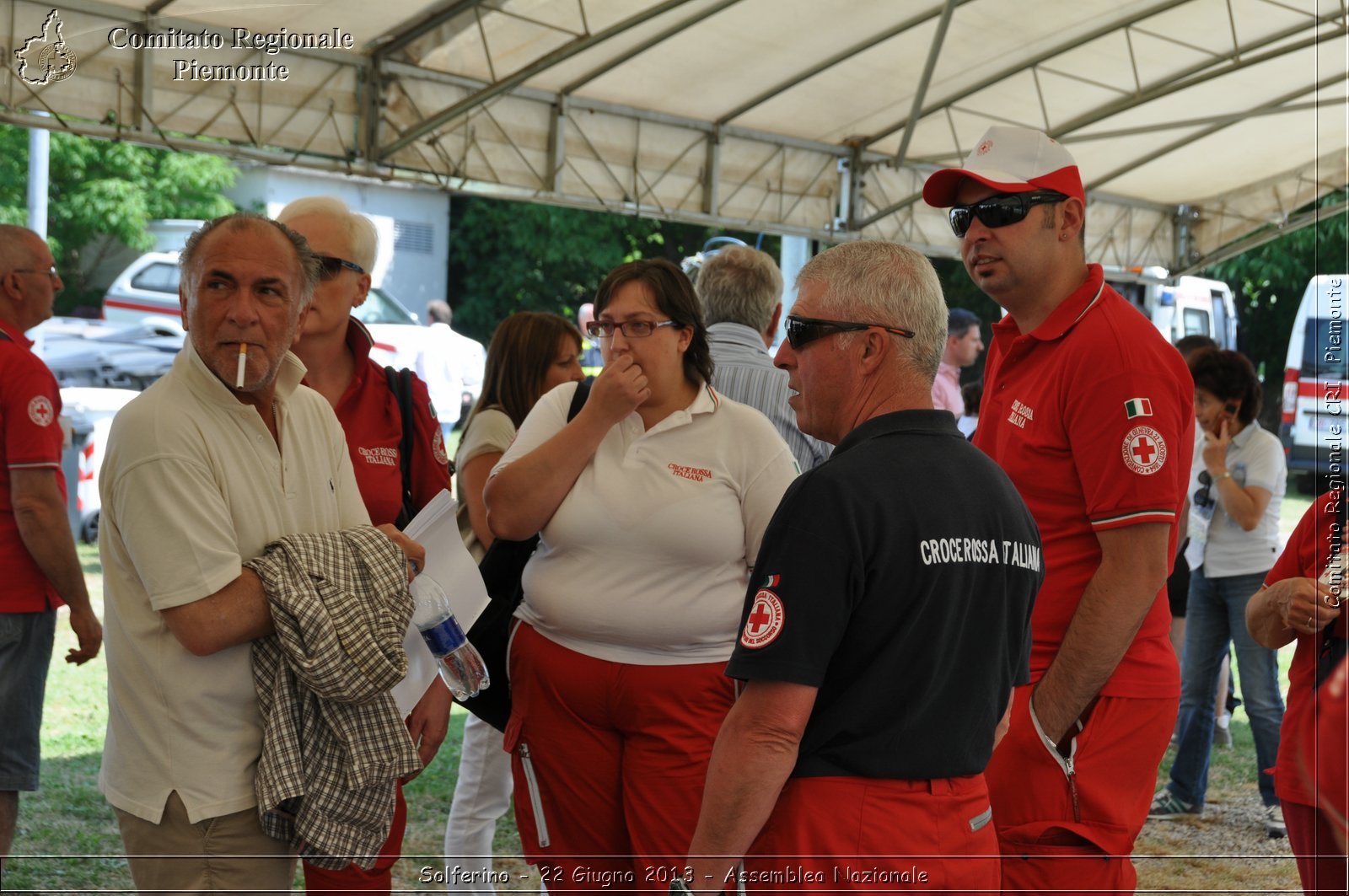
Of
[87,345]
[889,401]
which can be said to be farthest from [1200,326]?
[889,401]

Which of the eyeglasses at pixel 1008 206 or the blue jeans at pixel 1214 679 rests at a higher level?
the eyeglasses at pixel 1008 206

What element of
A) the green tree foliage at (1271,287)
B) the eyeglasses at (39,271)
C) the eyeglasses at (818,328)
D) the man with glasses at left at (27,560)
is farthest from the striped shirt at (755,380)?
the green tree foliage at (1271,287)

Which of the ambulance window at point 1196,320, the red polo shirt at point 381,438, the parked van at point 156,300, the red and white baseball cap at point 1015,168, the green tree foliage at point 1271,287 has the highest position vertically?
the green tree foliage at point 1271,287

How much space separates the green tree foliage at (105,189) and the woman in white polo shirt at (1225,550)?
17348 mm

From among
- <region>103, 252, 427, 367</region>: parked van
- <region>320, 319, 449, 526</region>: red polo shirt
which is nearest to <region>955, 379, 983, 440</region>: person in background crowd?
<region>320, 319, 449, 526</region>: red polo shirt

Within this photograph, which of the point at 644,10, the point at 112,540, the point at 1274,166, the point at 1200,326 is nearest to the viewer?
the point at 112,540

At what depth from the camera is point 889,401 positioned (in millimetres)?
2025

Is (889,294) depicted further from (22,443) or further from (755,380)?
(22,443)

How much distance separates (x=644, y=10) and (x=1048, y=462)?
5.54 m

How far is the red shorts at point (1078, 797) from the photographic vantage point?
2.46 metres

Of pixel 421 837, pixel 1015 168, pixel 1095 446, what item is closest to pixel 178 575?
pixel 1095 446

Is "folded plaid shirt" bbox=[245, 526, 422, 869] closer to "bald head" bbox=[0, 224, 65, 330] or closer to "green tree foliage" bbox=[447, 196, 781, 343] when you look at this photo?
"bald head" bbox=[0, 224, 65, 330]

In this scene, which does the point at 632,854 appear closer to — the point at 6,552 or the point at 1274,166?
the point at 6,552

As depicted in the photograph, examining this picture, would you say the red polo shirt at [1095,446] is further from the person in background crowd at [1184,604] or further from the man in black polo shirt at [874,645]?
the person in background crowd at [1184,604]
